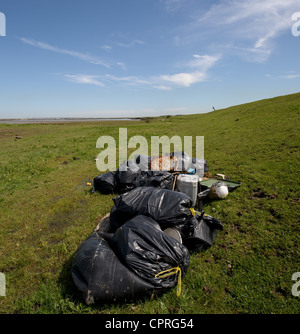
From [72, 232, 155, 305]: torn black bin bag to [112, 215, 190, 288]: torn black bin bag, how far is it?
2.7 inches

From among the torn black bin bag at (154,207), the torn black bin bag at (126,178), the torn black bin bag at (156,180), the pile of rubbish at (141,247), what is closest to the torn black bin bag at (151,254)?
the pile of rubbish at (141,247)

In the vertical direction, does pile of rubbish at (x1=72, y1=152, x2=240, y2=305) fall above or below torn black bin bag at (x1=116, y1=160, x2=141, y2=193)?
below

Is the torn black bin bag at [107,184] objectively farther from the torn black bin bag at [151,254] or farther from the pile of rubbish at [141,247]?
the torn black bin bag at [151,254]

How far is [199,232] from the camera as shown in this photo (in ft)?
8.23

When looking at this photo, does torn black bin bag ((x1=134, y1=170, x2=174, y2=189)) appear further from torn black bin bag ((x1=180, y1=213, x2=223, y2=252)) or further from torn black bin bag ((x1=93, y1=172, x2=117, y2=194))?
torn black bin bag ((x1=180, y1=213, x2=223, y2=252))

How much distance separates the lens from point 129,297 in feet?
5.90

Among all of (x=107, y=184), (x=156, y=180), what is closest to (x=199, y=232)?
(x=156, y=180)

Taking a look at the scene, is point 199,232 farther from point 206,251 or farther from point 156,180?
point 156,180

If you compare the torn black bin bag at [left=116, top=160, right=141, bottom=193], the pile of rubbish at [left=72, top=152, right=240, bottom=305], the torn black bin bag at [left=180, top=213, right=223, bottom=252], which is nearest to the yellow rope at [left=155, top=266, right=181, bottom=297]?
the pile of rubbish at [left=72, top=152, right=240, bottom=305]

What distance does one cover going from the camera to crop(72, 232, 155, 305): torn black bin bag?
5.77 ft

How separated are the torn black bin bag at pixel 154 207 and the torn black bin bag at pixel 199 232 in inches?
4.9
